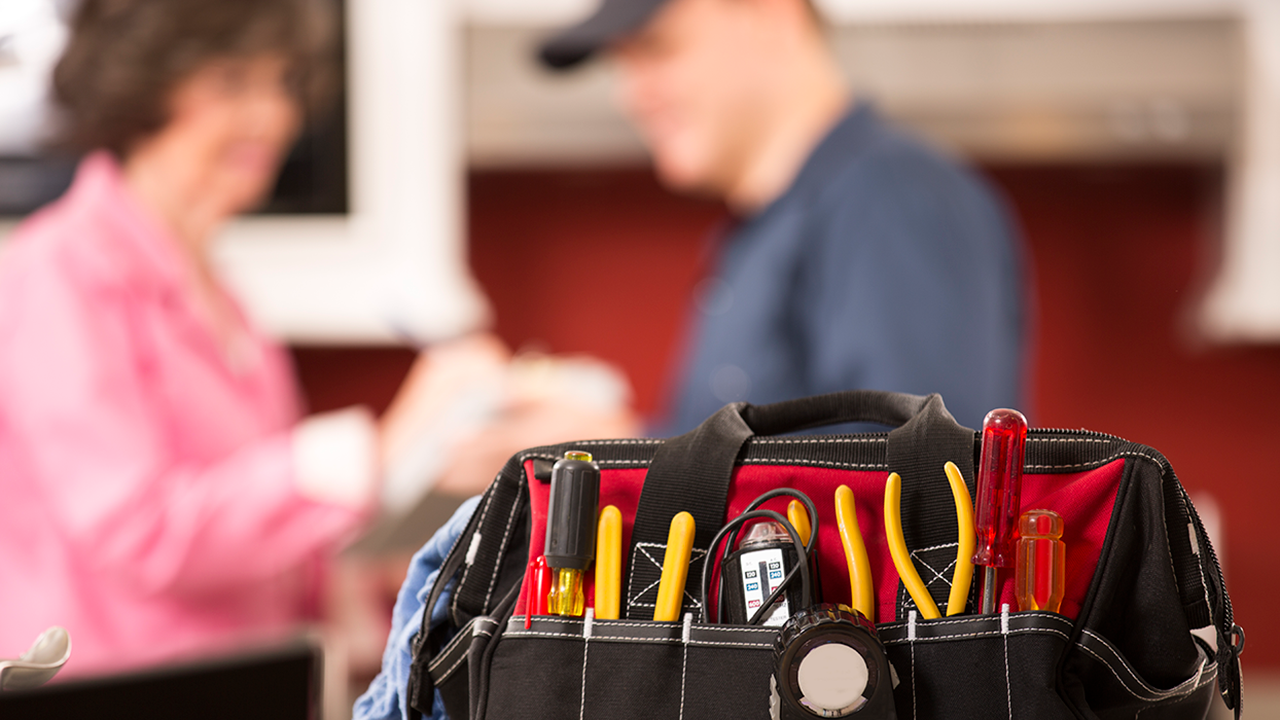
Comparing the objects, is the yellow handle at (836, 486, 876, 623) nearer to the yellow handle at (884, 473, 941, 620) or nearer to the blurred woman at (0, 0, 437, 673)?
the yellow handle at (884, 473, 941, 620)

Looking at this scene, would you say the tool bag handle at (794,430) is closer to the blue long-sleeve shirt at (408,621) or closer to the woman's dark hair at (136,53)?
the blue long-sleeve shirt at (408,621)

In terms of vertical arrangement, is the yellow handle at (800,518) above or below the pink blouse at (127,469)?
below

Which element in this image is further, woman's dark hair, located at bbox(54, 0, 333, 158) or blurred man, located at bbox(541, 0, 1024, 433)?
woman's dark hair, located at bbox(54, 0, 333, 158)

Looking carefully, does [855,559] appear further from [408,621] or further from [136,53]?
[136,53]

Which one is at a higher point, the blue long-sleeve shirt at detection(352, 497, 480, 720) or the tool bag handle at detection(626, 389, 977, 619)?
the tool bag handle at detection(626, 389, 977, 619)

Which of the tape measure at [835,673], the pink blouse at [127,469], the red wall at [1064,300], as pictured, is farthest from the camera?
the red wall at [1064,300]

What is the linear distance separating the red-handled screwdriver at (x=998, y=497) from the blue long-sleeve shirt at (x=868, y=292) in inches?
20.2

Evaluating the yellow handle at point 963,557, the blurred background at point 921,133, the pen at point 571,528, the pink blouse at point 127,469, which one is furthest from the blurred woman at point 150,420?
the yellow handle at point 963,557

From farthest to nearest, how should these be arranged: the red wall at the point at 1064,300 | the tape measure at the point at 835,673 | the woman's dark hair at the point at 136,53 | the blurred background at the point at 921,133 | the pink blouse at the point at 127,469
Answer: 1. the red wall at the point at 1064,300
2. the blurred background at the point at 921,133
3. the woman's dark hair at the point at 136,53
4. the pink blouse at the point at 127,469
5. the tape measure at the point at 835,673

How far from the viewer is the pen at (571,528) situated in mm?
351

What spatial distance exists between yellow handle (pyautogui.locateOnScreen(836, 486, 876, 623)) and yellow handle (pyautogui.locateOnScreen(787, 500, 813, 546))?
0.01 meters

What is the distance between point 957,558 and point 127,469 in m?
0.74

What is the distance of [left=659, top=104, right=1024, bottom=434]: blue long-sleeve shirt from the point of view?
2.92 feet

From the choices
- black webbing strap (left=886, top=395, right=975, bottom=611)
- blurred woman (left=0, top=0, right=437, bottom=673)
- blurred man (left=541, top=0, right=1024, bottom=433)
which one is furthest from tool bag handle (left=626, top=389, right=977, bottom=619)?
blurred woman (left=0, top=0, right=437, bottom=673)
